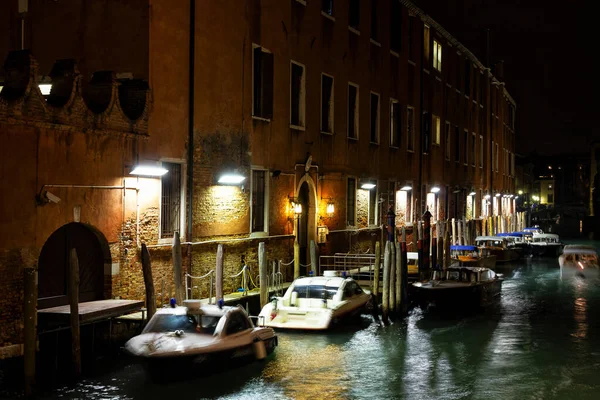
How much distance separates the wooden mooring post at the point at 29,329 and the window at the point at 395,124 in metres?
21.2

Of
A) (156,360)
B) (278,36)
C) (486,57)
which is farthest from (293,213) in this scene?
(486,57)

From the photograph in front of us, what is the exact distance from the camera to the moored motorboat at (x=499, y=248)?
39291 millimetres

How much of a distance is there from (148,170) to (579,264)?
80.3ft

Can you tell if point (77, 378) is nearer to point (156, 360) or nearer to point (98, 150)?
point (156, 360)

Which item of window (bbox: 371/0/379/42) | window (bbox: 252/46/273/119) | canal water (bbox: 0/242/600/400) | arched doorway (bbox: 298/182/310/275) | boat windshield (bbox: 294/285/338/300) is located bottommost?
canal water (bbox: 0/242/600/400)

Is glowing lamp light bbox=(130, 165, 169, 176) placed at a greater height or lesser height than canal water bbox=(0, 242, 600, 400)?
greater

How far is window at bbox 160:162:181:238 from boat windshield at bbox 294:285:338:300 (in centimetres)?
328

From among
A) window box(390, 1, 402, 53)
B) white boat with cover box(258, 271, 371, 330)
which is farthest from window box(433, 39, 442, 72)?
white boat with cover box(258, 271, 371, 330)

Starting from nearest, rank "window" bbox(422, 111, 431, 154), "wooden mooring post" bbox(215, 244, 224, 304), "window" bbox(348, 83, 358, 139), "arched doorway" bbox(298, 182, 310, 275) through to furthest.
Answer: "wooden mooring post" bbox(215, 244, 224, 304) → "arched doorway" bbox(298, 182, 310, 275) → "window" bbox(348, 83, 358, 139) → "window" bbox(422, 111, 431, 154)

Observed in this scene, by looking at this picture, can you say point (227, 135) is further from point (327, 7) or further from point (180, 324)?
point (327, 7)

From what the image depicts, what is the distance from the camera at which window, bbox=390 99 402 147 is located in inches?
1233

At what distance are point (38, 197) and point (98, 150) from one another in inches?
71.9

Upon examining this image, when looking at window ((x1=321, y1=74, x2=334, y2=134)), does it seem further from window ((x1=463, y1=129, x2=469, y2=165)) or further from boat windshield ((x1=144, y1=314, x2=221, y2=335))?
window ((x1=463, y1=129, x2=469, y2=165))

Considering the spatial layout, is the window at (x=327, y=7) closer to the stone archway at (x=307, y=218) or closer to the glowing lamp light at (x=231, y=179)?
the stone archway at (x=307, y=218)
